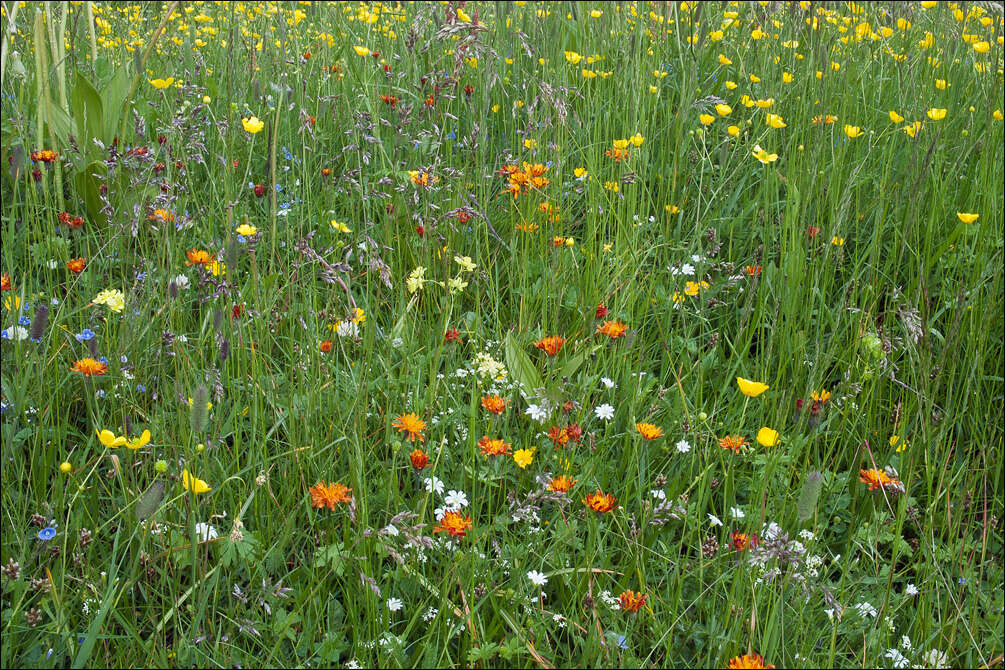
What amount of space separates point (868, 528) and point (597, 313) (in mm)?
Answer: 622

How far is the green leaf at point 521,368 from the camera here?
5.16ft

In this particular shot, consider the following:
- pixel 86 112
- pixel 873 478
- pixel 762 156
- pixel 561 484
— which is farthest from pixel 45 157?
pixel 873 478

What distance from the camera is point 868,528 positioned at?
4.43ft

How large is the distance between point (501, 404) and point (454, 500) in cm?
18

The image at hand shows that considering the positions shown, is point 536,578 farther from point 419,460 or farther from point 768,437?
point 768,437

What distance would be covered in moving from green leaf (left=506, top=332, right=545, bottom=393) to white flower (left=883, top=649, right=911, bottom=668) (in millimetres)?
735

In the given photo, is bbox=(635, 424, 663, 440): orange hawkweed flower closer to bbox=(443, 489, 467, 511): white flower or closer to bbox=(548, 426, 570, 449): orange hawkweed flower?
bbox=(548, 426, 570, 449): orange hawkweed flower

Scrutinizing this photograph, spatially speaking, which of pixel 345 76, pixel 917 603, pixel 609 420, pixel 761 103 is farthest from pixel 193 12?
pixel 917 603

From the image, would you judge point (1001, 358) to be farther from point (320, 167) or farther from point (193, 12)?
point (193, 12)

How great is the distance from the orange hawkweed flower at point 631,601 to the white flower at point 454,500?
0.30m

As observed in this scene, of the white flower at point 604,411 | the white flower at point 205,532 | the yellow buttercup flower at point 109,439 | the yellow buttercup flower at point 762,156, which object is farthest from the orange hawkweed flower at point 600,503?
the yellow buttercup flower at point 762,156

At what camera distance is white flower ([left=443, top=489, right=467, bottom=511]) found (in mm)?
1306

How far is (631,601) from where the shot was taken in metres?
1.13

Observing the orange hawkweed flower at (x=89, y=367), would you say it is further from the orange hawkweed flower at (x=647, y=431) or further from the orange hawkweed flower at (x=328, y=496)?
the orange hawkweed flower at (x=647, y=431)
